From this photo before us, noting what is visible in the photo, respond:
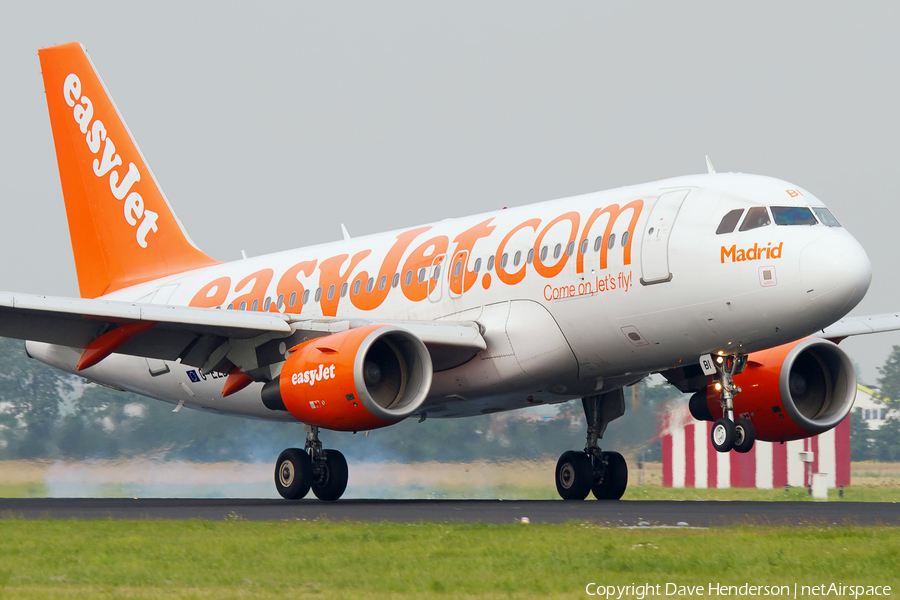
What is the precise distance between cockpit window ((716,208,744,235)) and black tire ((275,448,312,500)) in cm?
854

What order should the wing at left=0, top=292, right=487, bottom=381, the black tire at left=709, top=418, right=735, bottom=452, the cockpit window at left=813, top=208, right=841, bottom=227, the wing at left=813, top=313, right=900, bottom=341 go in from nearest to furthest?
the black tire at left=709, top=418, right=735, bottom=452
the cockpit window at left=813, top=208, right=841, bottom=227
the wing at left=0, top=292, right=487, bottom=381
the wing at left=813, top=313, right=900, bottom=341

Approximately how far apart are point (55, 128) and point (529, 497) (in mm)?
13900

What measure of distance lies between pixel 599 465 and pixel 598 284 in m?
5.23

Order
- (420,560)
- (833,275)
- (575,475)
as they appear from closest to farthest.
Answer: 1. (420,560)
2. (833,275)
3. (575,475)

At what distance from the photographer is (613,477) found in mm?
22625

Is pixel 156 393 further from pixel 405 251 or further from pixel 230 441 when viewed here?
pixel 405 251

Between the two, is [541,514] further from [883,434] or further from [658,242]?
[883,434]

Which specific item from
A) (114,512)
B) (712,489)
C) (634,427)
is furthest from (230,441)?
(712,489)

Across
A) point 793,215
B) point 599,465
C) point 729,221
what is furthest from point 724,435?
point 599,465

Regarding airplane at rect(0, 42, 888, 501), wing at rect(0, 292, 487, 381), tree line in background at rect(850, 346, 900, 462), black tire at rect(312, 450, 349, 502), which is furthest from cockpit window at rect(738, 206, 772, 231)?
tree line in background at rect(850, 346, 900, 462)

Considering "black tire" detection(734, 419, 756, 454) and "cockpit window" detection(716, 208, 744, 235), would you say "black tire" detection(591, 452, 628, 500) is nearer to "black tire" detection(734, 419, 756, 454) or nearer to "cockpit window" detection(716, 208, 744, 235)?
"black tire" detection(734, 419, 756, 454)

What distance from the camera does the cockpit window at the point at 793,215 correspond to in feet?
57.4

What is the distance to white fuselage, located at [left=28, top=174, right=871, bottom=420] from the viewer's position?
17266mm

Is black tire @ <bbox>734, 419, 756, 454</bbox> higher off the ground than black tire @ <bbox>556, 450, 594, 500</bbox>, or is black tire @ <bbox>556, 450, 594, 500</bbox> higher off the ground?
black tire @ <bbox>734, 419, 756, 454</bbox>
